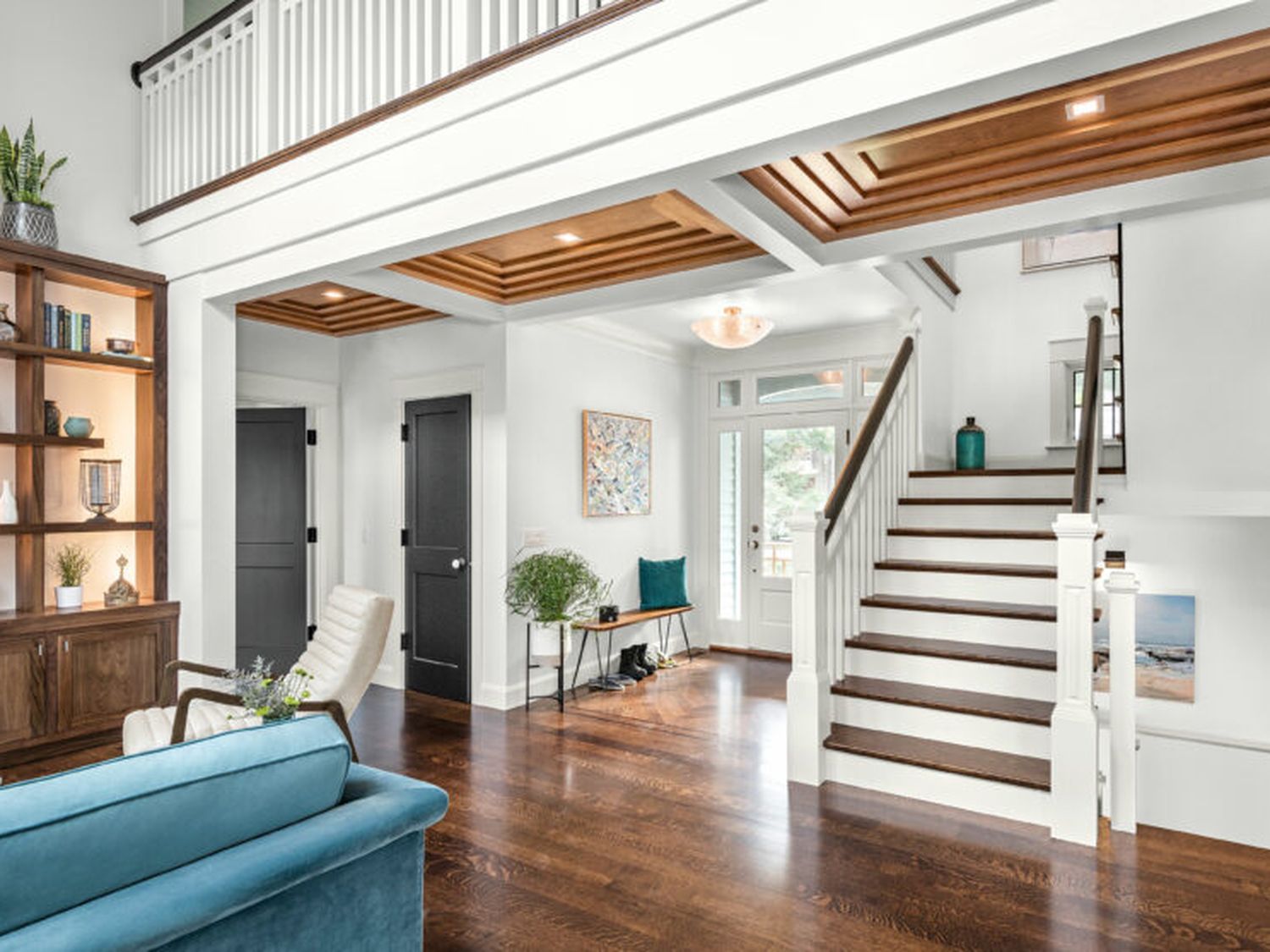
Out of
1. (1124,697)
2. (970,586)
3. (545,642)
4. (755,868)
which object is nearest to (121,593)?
(545,642)

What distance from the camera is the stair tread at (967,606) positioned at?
12.6 feet

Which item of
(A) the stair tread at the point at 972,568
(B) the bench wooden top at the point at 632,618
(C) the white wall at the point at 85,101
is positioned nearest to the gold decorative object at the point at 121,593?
(C) the white wall at the point at 85,101

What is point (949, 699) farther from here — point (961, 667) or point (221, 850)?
point (221, 850)

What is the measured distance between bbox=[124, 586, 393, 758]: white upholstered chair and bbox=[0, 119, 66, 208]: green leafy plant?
2429 millimetres

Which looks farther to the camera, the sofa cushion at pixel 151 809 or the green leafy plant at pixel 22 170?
the green leafy plant at pixel 22 170

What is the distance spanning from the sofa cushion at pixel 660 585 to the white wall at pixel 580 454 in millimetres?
70

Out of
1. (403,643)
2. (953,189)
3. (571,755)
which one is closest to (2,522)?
(403,643)

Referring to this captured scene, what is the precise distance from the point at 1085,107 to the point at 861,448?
1.95 meters

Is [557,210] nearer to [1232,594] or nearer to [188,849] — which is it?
[188,849]

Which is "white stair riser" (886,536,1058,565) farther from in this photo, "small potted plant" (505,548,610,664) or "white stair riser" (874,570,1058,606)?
"small potted plant" (505,548,610,664)

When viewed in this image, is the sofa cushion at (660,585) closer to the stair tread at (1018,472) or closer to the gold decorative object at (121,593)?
the stair tread at (1018,472)

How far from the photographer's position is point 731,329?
191 inches

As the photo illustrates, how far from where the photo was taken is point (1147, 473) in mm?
4094

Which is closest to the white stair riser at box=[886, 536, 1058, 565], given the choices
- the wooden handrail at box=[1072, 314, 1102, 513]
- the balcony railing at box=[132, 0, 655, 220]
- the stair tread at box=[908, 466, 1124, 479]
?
the wooden handrail at box=[1072, 314, 1102, 513]
